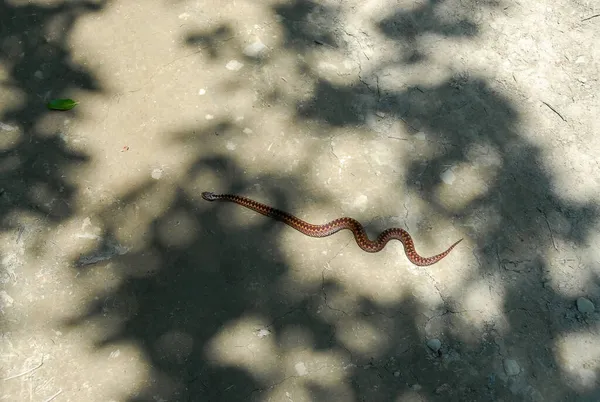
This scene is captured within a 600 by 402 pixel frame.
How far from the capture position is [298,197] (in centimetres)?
542

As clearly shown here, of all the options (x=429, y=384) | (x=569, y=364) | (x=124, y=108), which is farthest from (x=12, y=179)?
(x=569, y=364)

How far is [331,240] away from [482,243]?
1.36 meters

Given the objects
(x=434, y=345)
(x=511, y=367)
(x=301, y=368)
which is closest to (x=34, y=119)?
(x=301, y=368)

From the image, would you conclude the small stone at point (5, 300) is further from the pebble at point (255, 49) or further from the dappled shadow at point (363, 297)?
the pebble at point (255, 49)

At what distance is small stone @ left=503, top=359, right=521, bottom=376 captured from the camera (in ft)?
15.3

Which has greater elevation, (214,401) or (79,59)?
(79,59)

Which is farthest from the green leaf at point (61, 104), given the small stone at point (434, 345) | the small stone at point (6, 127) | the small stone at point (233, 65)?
the small stone at point (434, 345)

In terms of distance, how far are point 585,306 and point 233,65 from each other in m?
4.00

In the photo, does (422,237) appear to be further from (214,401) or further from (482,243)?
(214,401)

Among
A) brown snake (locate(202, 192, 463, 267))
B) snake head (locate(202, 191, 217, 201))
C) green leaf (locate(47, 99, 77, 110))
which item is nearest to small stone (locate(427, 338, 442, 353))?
brown snake (locate(202, 192, 463, 267))

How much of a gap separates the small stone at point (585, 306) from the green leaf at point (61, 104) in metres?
4.98

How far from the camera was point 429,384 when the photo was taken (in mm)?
4578

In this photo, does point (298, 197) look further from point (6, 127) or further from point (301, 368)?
point (6, 127)

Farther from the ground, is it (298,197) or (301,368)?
(298,197)
